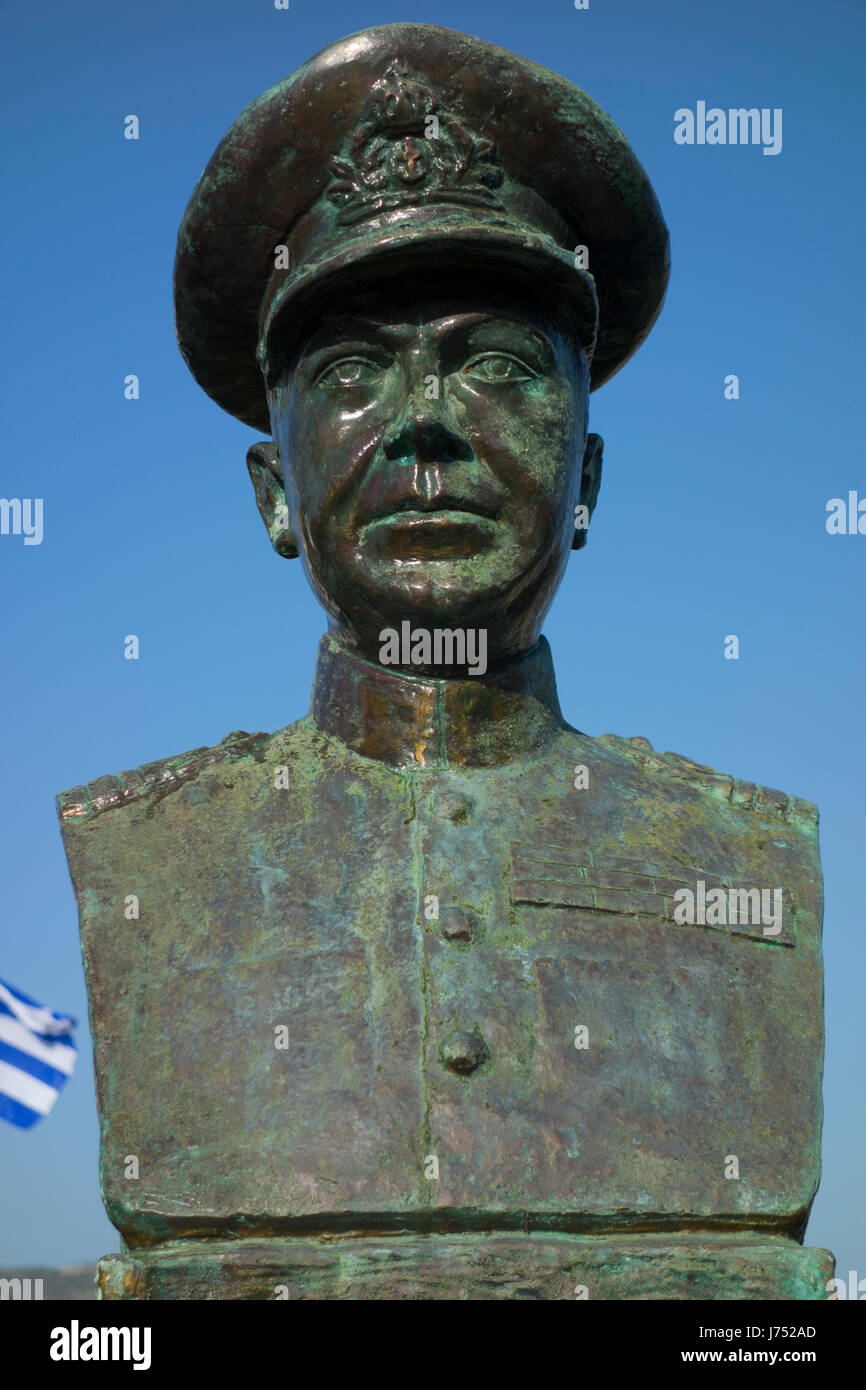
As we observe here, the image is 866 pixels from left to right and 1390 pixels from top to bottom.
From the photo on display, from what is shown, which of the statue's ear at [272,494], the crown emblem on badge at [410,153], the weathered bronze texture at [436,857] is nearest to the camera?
the weathered bronze texture at [436,857]

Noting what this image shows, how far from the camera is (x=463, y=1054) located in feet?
14.7

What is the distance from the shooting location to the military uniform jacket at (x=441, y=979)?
14.5 ft

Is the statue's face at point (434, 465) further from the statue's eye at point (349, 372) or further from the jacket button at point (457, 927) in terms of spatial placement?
the jacket button at point (457, 927)

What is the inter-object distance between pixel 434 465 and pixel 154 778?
1.28 metres

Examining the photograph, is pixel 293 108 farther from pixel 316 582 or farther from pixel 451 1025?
pixel 451 1025

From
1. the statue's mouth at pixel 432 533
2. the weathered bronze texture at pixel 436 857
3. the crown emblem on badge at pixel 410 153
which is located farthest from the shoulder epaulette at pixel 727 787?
the crown emblem on badge at pixel 410 153

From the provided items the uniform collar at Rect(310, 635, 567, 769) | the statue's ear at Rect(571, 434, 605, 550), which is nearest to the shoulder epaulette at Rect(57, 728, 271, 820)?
the uniform collar at Rect(310, 635, 567, 769)

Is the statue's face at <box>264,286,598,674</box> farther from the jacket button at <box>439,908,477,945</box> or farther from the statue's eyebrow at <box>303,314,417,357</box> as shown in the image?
the jacket button at <box>439,908,477,945</box>

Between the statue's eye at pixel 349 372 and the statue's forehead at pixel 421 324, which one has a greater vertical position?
the statue's forehead at pixel 421 324

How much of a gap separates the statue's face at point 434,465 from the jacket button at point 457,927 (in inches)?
36.2

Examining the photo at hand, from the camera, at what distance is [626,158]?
18.4ft

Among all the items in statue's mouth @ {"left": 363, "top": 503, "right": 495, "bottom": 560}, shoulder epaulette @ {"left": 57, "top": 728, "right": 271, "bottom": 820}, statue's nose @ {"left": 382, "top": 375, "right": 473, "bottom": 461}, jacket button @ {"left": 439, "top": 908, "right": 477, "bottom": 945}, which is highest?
statue's nose @ {"left": 382, "top": 375, "right": 473, "bottom": 461}

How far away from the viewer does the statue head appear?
5125mm

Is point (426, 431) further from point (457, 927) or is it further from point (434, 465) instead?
point (457, 927)
